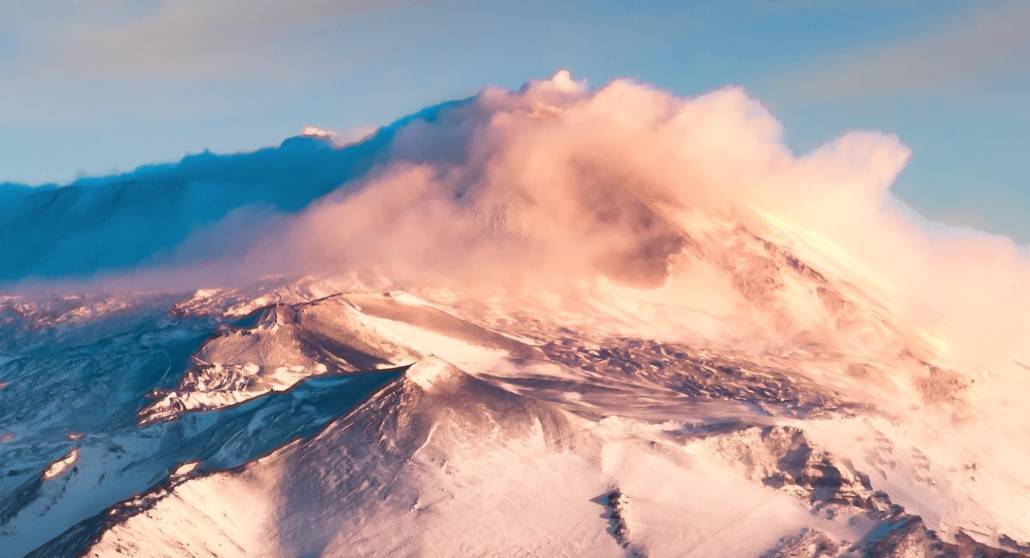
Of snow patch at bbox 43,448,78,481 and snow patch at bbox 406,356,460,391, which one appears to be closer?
snow patch at bbox 43,448,78,481

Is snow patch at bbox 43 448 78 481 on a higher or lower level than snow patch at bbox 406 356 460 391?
lower

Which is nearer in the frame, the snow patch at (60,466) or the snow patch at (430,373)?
the snow patch at (60,466)

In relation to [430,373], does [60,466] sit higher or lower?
lower

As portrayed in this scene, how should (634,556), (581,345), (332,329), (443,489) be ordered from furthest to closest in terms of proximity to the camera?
(581,345)
(332,329)
(443,489)
(634,556)

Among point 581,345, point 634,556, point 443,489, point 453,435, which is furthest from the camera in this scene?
point 581,345

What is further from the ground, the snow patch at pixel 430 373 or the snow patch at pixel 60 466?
the snow patch at pixel 430 373

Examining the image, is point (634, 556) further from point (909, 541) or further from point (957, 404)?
point (957, 404)

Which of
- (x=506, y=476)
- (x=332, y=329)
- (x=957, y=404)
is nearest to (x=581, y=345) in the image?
(x=332, y=329)

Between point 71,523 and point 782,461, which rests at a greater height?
point 782,461

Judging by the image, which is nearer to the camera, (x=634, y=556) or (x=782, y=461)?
(x=634, y=556)

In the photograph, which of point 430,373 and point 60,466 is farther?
point 430,373
